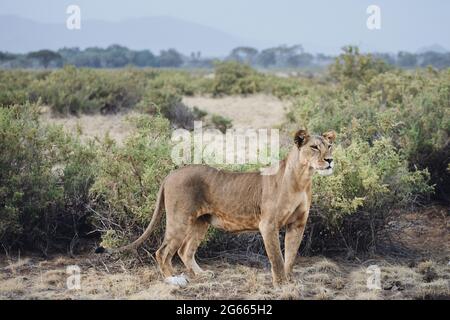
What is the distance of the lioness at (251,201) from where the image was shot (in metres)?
6.51

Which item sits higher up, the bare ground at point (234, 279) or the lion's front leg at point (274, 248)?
the lion's front leg at point (274, 248)

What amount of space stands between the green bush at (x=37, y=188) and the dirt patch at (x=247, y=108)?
A: 8312 mm

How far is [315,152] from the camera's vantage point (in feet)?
21.0

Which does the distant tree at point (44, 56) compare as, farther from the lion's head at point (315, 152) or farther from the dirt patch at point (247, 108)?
the lion's head at point (315, 152)

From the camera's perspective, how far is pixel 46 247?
27.6ft

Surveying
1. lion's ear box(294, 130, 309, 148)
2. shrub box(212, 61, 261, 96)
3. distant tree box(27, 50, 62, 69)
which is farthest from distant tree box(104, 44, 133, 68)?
lion's ear box(294, 130, 309, 148)

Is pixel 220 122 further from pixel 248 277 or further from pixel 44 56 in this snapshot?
pixel 44 56

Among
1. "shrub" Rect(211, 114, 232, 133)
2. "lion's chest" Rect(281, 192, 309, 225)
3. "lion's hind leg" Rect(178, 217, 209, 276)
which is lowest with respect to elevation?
"lion's hind leg" Rect(178, 217, 209, 276)

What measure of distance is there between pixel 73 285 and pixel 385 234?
12.5 feet

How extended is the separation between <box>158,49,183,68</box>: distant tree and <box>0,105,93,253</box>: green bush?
274 ft

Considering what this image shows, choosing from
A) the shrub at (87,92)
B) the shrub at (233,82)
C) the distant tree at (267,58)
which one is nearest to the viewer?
the shrub at (87,92)

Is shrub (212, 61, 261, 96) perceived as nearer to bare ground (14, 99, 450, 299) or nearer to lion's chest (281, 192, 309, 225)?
bare ground (14, 99, 450, 299)

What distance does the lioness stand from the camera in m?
6.51

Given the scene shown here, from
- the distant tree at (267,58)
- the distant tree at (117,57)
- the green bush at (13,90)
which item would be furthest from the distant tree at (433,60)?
the green bush at (13,90)
